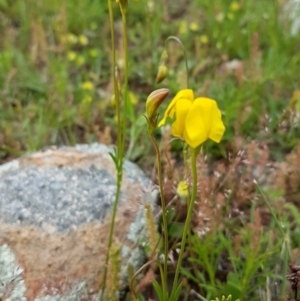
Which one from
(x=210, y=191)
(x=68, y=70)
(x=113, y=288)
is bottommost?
(x=113, y=288)

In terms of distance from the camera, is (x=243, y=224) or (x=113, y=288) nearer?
(x=113, y=288)

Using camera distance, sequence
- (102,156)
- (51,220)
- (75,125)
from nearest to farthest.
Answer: (51,220) < (102,156) < (75,125)

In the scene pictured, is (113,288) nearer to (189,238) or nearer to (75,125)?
(189,238)

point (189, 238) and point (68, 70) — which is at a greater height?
point (68, 70)

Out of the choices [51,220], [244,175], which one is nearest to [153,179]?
[244,175]

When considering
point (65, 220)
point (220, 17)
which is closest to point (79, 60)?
point (220, 17)

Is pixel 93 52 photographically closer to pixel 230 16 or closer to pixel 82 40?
pixel 82 40

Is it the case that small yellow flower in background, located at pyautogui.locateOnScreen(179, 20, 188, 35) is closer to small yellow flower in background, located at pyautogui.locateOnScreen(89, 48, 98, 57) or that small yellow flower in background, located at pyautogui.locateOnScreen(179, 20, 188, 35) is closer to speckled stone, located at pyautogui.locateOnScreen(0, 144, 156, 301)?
small yellow flower in background, located at pyautogui.locateOnScreen(89, 48, 98, 57)

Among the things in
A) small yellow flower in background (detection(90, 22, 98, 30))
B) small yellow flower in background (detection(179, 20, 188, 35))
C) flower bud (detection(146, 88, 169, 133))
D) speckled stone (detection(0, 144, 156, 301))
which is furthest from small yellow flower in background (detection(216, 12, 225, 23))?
flower bud (detection(146, 88, 169, 133))
